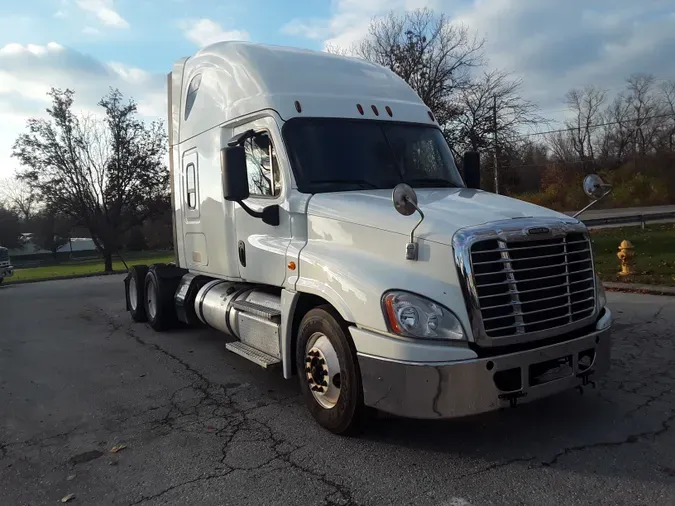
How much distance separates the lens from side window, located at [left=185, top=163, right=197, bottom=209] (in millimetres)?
7443

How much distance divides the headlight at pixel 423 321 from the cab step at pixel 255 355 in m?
1.71

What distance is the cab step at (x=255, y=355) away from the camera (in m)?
5.14

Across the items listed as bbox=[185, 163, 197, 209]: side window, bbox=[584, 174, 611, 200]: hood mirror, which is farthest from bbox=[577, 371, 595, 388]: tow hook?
bbox=[185, 163, 197, 209]: side window

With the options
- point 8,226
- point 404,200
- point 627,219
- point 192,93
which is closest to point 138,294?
point 192,93

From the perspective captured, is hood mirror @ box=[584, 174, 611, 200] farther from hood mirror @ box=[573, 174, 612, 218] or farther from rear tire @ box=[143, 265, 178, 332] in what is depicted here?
rear tire @ box=[143, 265, 178, 332]

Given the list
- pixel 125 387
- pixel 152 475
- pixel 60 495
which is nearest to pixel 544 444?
pixel 152 475

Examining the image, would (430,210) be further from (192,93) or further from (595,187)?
(192,93)

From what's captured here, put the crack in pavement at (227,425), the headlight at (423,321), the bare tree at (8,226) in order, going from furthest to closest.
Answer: the bare tree at (8,226) → the headlight at (423,321) → the crack in pavement at (227,425)

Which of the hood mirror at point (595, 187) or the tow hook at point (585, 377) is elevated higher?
the hood mirror at point (595, 187)

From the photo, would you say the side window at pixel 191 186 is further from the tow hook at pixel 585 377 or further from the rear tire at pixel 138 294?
the tow hook at pixel 585 377

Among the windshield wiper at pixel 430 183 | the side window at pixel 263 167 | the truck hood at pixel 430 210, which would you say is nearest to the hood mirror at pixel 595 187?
the truck hood at pixel 430 210

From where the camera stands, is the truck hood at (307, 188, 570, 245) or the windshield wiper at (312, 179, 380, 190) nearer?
the truck hood at (307, 188, 570, 245)

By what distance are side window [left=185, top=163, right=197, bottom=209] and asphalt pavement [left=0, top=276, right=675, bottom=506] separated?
7.07ft

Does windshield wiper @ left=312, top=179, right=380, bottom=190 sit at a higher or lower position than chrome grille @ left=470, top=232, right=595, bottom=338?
higher
